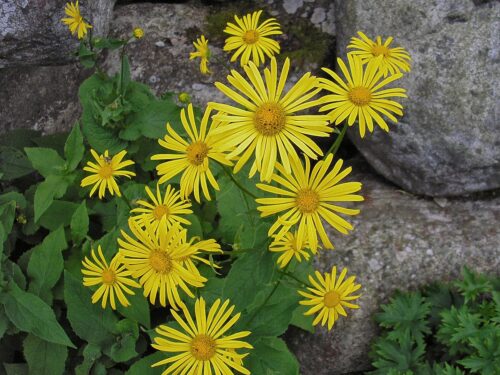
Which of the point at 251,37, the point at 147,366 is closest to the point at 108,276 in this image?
the point at 147,366

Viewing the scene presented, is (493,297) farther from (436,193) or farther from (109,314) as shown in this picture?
(109,314)

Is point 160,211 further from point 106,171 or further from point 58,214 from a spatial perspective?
point 58,214

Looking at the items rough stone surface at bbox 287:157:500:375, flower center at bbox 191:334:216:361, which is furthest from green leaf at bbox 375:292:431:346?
flower center at bbox 191:334:216:361

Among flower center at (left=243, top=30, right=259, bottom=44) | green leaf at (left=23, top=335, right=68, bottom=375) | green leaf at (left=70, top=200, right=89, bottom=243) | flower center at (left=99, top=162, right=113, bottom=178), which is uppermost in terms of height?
flower center at (left=243, top=30, right=259, bottom=44)

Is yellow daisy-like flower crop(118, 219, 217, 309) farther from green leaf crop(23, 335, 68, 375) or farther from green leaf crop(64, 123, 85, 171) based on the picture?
green leaf crop(64, 123, 85, 171)

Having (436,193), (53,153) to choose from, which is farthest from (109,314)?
(436,193)
